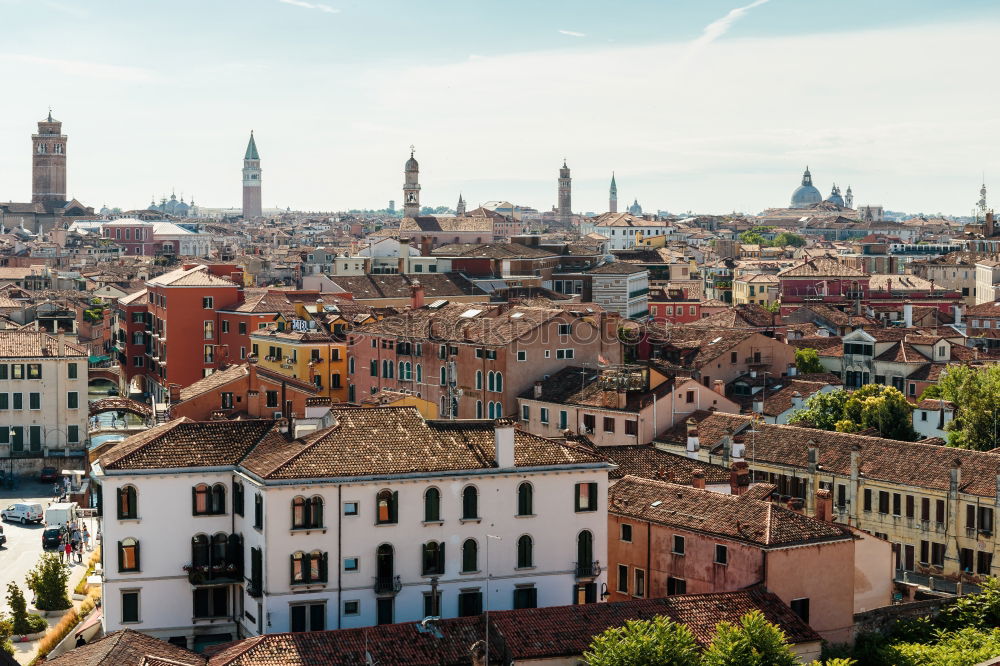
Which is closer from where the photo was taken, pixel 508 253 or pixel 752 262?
pixel 508 253

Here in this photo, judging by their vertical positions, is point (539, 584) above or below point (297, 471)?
below

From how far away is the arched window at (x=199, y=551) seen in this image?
3272cm

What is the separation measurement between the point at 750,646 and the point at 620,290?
63702 millimetres

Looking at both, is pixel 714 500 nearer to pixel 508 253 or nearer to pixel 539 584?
pixel 539 584

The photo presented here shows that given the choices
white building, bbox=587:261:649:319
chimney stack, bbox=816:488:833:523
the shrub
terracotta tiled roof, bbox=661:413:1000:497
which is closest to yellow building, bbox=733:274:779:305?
white building, bbox=587:261:649:319

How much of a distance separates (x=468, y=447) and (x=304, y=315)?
3738 centimetres

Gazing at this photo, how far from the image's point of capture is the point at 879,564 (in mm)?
35656

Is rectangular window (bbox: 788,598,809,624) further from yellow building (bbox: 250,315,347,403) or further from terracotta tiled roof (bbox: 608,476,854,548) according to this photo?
yellow building (bbox: 250,315,347,403)

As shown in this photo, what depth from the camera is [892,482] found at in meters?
43.3

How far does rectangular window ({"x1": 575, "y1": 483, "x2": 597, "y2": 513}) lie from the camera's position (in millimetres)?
33688

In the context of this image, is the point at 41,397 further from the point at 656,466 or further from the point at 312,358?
the point at 656,466

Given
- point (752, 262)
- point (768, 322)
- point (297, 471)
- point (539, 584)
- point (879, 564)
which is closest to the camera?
point (297, 471)

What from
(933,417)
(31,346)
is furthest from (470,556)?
(31,346)

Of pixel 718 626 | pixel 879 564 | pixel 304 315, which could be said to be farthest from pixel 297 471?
pixel 304 315
